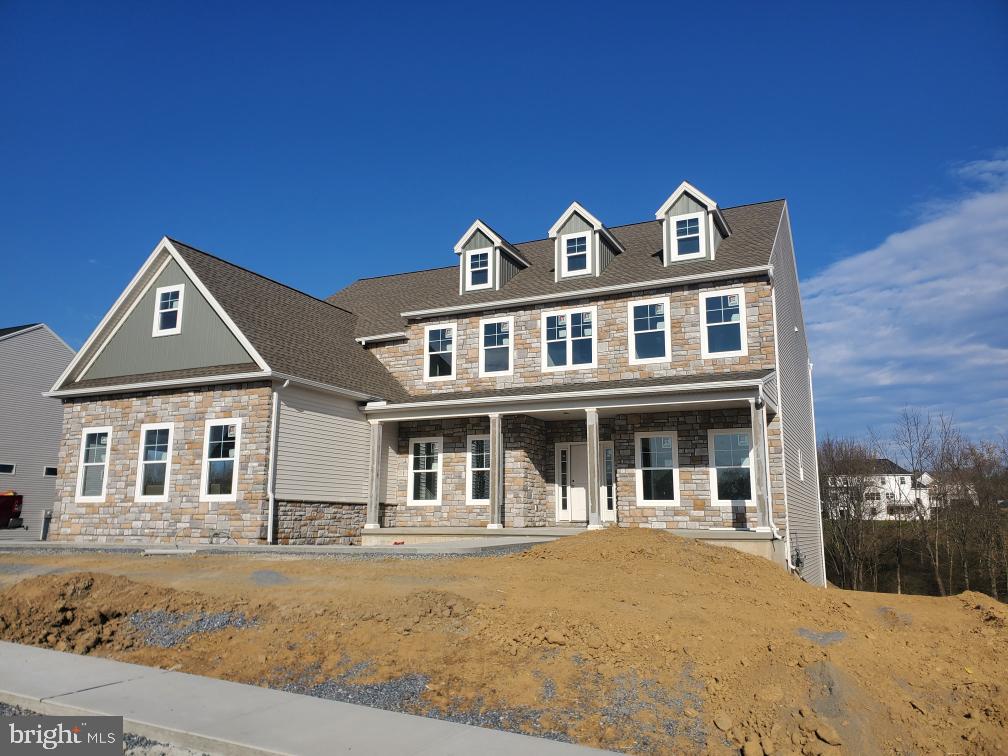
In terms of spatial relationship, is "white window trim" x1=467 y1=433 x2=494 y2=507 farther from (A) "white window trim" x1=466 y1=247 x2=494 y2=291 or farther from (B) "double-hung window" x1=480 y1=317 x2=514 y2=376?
(A) "white window trim" x1=466 y1=247 x2=494 y2=291

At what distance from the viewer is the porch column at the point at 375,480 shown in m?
17.9

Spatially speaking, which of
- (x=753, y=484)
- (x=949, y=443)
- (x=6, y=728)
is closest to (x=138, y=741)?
(x=6, y=728)

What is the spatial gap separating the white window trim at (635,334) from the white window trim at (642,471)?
1.64m

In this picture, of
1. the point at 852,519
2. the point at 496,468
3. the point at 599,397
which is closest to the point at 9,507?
the point at 496,468

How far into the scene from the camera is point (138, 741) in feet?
17.2

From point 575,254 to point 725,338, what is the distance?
4.67 metres

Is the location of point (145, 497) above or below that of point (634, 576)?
above

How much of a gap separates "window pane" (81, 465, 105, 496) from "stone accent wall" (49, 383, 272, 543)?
1.02 ft

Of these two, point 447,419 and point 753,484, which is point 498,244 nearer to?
point 447,419

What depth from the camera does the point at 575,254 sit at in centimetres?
1919

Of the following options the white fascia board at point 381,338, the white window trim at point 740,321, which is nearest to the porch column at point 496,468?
the white fascia board at point 381,338

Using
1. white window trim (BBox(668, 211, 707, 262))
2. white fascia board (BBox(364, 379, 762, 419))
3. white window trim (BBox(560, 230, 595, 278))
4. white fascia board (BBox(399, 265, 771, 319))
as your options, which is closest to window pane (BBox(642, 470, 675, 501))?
white fascia board (BBox(364, 379, 762, 419))

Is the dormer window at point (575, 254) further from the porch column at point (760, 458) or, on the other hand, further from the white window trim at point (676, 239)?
the porch column at point (760, 458)

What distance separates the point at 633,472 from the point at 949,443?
1983 centimetres
